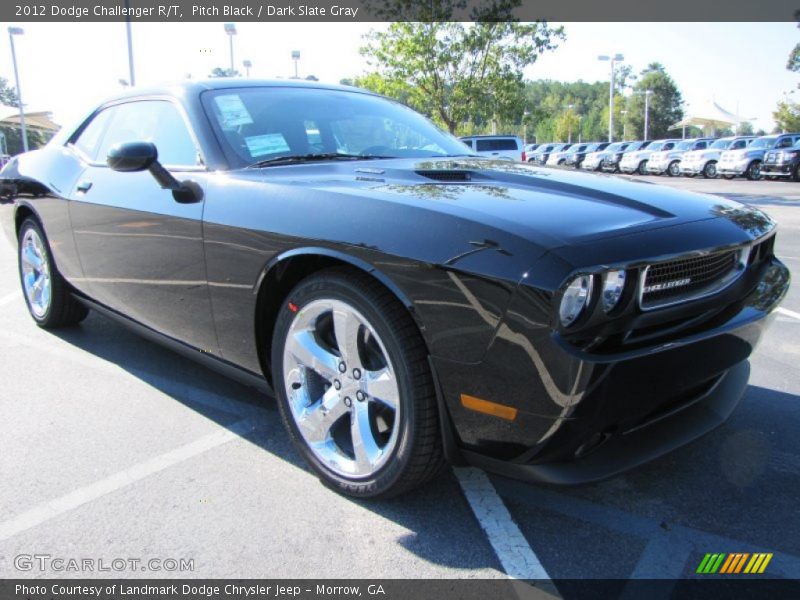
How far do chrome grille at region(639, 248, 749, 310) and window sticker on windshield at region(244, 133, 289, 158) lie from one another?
171 centimetres

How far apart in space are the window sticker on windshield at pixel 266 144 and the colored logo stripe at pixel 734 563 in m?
2.24

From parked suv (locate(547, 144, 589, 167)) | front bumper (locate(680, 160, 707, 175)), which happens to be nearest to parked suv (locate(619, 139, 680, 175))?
front bumper (locate(680, 160, 707, 175))

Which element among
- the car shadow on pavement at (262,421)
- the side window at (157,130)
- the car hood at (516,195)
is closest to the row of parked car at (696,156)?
the car shadow on pavement at (262,421)

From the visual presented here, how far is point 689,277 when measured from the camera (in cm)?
205

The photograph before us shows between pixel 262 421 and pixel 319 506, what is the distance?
82 centimetres

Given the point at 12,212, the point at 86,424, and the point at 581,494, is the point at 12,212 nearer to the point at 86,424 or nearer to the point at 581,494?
the point at 86,424

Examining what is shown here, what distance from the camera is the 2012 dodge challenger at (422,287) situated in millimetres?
1811

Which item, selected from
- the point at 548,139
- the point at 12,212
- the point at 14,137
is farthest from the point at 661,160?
the point at 548,139

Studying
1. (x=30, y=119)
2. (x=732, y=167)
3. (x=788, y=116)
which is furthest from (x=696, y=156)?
(x=30, y=119)

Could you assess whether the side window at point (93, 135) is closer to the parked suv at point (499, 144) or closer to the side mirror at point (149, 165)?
the side mirror at point (149, 165)

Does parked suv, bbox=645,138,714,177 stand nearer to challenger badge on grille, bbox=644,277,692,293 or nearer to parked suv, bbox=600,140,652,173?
parked suv, bbox=600,140,652,173

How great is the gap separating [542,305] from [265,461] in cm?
147

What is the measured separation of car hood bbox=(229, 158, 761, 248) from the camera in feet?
6.33

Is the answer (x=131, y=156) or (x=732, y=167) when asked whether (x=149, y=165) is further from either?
(x=732, y=167)
